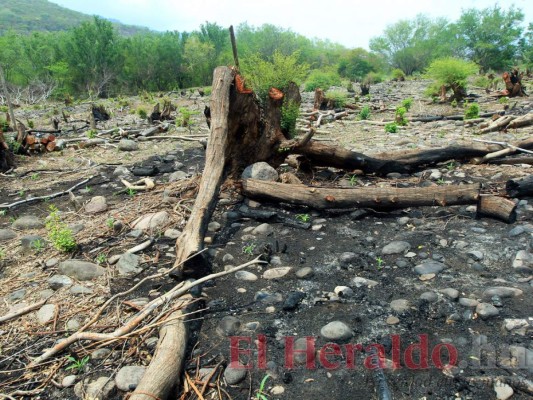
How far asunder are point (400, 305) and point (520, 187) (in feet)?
7.28

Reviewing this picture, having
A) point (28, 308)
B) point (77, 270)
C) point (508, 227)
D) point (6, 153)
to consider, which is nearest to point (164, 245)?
point (77, 270)

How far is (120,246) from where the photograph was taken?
11.7 feet

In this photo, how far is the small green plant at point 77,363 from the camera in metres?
2.14

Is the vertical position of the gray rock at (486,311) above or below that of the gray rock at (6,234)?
above

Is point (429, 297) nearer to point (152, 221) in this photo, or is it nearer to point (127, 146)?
point (152, 221)

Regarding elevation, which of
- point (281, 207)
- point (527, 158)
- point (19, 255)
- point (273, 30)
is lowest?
point (19, 255)

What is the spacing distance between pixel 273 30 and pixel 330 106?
56357 mm

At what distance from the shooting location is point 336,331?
2234mm

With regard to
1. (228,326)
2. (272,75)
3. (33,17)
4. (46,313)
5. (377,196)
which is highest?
(33,17)

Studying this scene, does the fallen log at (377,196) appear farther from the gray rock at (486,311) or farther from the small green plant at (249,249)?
the gray rock at (486,311)

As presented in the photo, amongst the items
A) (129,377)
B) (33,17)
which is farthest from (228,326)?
(33,17)

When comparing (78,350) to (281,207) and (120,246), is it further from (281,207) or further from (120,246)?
(281,207)

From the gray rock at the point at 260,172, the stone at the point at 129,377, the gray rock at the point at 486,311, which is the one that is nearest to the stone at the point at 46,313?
the stone at the point at 129,377

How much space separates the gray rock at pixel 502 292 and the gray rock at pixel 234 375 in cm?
161
